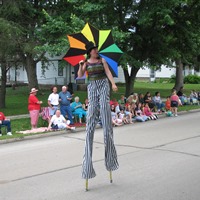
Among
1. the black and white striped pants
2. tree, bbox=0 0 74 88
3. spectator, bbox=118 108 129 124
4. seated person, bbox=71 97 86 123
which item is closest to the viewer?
the black and white striped pants

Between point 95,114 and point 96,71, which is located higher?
point 96,71

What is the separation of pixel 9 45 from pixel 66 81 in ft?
67.5

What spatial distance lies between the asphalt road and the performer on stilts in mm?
452

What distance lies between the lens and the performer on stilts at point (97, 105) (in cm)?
552

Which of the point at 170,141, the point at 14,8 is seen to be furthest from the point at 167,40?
the point at 170,141

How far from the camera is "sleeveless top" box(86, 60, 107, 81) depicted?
5.59m

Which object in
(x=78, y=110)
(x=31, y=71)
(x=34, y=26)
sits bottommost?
(x=78, y=110)

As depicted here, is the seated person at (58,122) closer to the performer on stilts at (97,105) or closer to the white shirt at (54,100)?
the white shirt at (54,100)

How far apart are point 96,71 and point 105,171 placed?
80.6 inches

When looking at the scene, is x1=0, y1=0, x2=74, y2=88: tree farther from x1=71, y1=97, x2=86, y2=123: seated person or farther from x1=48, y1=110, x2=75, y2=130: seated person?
x1=48, y1=110, x2=75, y2=130: seated person

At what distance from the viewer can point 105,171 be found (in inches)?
260

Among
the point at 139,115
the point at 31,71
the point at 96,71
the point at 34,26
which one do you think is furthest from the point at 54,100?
the point at 31,71

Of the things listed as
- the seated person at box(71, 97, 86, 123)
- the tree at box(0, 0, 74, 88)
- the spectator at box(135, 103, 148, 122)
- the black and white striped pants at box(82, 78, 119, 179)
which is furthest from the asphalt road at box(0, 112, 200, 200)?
the tree at box(0, 0, 74, 88)

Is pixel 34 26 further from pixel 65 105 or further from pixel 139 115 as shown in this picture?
pixel 139 115
